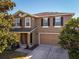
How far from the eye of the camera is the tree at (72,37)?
19375 mm

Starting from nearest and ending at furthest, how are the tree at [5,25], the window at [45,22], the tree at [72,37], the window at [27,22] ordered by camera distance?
the tree at [5,25] < the tree at [72,37] < the window at [27,22] < the window at [45,22]

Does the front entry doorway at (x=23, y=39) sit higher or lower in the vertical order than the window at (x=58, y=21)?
lower

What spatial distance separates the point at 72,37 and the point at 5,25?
29.7 feet

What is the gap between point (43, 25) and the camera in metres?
28.4

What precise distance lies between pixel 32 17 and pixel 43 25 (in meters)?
2.78

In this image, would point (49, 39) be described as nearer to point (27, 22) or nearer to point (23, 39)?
point (23, 39)

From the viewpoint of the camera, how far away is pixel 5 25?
56.3ft

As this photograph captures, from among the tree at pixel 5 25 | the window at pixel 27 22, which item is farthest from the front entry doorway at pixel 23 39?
the tree at pixel 5 25

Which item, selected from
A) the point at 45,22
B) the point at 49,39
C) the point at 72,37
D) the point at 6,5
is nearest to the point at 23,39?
the point at 49,39

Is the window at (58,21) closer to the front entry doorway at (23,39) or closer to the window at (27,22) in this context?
the window at (27,22)

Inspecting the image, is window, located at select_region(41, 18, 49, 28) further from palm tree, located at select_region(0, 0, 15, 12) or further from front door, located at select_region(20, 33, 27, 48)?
palm tree, located at select_region(0, 0, 15, 12)

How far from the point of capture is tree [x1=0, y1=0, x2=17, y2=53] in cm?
1659

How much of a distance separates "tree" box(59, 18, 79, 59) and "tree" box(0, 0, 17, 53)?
6946mm

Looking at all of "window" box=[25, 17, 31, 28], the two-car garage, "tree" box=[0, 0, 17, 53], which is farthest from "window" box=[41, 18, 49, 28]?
"tree" box=[0, 0, 17, 53]
